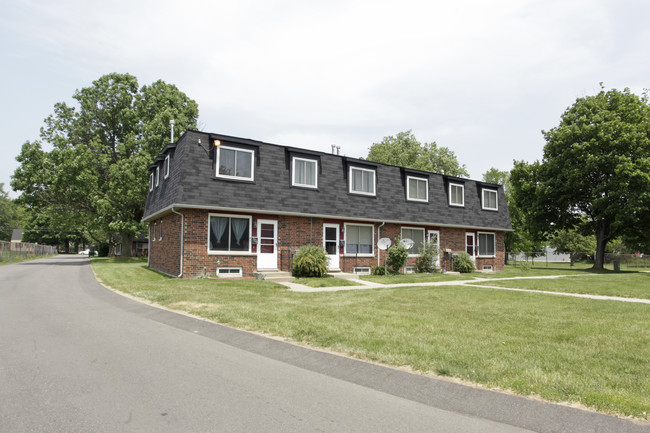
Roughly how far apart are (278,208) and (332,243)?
356 centimetres

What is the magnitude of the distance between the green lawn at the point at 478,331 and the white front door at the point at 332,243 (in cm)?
640

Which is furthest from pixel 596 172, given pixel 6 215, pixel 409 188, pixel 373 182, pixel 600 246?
pixel 6 215

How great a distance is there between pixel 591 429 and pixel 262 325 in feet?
17.6

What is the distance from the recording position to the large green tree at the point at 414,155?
50906 mm

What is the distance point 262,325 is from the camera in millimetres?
7637

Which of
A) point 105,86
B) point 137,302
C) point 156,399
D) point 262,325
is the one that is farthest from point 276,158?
point 105,86

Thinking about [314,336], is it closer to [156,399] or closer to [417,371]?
[417,371]

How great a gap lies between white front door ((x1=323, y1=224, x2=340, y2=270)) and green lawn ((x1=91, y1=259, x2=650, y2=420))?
252 inches

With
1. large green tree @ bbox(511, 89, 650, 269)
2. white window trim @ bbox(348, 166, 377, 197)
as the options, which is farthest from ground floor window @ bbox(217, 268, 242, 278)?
large green tree @ bbox(511, 89, 650, 269)

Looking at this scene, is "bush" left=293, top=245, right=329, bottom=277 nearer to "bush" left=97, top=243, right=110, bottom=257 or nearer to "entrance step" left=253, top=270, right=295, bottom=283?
"entrance step" left=253, top=270, right=295, bottom=283

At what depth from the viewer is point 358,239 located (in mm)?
20281

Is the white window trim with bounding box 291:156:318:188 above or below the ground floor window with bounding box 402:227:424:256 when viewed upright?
above

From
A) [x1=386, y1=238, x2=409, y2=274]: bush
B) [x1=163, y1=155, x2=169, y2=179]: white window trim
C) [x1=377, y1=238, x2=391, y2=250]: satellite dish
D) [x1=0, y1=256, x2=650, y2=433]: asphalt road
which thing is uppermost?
[x1=163, y1=155, x2=169, y2=179]: white window trim

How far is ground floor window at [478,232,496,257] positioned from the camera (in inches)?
1005
